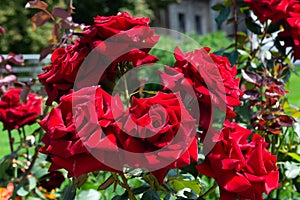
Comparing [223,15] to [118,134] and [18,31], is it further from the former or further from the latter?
[18,31]

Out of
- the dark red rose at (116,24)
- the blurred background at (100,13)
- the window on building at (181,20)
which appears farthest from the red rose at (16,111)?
the window on building at (181,20)

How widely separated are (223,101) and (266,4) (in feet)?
2.03

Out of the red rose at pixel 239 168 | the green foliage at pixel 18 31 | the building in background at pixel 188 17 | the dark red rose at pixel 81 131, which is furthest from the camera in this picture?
the building in background at pixel 188 17

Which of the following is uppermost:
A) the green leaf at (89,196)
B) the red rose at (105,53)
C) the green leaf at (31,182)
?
A: the red rose at (105,53)

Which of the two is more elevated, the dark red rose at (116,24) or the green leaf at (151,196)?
the dark red rose at (116,24)

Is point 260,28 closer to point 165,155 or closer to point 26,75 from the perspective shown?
point 165,155

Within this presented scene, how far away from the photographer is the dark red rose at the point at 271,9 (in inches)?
56.6

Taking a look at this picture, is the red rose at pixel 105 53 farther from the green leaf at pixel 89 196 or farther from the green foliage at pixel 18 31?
the green foliage at pixel 18 31

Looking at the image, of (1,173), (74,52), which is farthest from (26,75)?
(74,52)

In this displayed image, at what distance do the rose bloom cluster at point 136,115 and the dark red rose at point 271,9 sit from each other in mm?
515

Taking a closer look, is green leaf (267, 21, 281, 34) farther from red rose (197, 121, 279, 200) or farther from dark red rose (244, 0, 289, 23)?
red rose (197, 121, 279, 200)

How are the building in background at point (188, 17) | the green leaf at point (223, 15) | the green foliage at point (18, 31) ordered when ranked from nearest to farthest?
the green leaf at point (223, 15) → the green foliage at point (18, 31) → the building in background at point (188, 17)

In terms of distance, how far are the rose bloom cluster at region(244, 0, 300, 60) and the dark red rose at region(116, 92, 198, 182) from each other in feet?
2.24

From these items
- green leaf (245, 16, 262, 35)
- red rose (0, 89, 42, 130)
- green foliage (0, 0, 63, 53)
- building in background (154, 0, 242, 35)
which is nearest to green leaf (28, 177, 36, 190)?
red rose (0, 89, 42, 130)
